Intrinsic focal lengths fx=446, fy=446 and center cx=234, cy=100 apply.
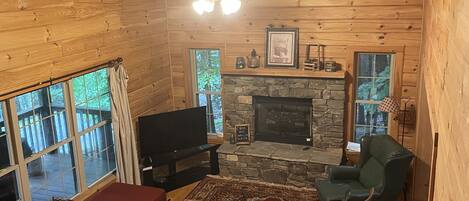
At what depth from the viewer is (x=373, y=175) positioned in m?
5.62

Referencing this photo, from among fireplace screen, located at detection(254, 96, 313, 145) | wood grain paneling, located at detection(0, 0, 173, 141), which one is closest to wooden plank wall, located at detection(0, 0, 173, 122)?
wood grain paneling, located at detection(0, 0, 173, 141)

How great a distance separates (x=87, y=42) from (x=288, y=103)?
3.06 m

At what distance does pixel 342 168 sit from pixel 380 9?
7.38 ft

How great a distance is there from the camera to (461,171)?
1.43 metres

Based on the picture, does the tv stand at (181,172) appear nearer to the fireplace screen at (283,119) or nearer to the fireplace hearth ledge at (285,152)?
the fireplace hearth ledge at (285,152)

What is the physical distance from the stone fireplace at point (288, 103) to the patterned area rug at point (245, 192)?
79 cm

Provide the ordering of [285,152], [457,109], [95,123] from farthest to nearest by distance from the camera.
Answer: [285,152]
[95,123]
[457,109]

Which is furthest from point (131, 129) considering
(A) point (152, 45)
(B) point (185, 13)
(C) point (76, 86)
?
(B) point (185, 13)

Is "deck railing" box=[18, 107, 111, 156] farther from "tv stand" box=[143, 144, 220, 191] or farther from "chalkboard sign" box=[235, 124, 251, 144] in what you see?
"chalkboard sign" box=[235, 124, 251, 144]

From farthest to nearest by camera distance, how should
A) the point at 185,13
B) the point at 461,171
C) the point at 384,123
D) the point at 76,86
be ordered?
the point at 185,13 → the point at 384,123 → the point at 76,86 → the point at 461,171

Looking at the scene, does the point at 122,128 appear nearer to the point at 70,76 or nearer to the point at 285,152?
the point at 70,76

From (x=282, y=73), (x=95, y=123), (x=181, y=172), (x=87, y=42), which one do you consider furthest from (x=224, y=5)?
(x=181, y=172)

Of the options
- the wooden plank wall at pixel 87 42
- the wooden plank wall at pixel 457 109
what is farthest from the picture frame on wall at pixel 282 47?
the wooden plank wall at pixel 457 109

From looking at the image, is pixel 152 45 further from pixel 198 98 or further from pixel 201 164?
pixel 201 164
